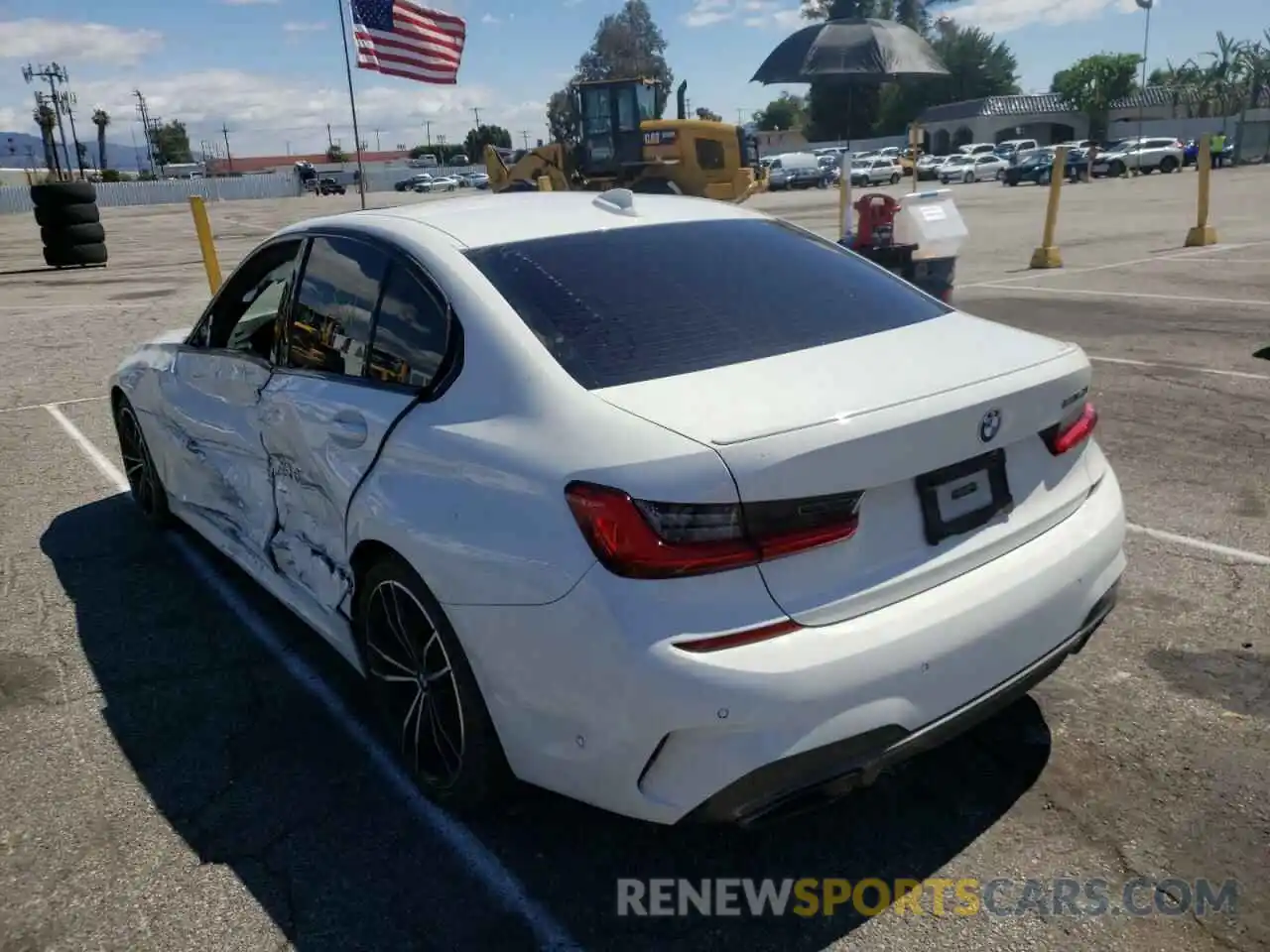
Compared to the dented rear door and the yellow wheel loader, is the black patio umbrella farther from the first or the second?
the dented rear door

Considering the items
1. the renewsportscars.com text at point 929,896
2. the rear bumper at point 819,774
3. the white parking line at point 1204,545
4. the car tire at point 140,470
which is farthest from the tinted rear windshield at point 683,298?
the car tire at point 140,470

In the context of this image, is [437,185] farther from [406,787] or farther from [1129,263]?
[406,787]

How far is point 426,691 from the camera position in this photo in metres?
2.84

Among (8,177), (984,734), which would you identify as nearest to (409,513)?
(984,734)

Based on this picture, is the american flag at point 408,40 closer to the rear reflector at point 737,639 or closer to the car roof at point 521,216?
the car roof at point 521,216

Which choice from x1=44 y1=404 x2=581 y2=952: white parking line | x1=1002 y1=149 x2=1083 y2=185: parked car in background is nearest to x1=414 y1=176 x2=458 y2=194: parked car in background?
x1=1002 y1=149 x2=1083 y2=185: parked car in background

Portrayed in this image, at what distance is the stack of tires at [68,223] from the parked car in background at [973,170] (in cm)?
4163

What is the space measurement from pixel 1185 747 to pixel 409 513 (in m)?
2.31

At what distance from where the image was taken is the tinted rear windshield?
2656 mm

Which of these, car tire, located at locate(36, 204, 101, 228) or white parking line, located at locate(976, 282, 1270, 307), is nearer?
white parking line, located at locate(976, 282, 1270, 307)

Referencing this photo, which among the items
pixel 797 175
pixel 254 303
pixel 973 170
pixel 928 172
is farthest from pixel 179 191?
pixel 254 303

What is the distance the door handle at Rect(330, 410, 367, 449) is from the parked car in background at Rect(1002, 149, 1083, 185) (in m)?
48.0

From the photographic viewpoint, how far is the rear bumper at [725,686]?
2115 mm

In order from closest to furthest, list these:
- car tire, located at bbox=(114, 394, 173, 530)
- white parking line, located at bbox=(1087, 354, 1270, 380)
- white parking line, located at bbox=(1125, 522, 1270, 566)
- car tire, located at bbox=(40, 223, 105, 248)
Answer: white parking line, located at bbox=(1125, 522, 1270, 566), car tire, located at bbox=(114, 394, 173, 530), white parking line, located at bbox=(1087, 354, 1270, 380), car tire, located at bbox=(40, 223, 105, 248)
